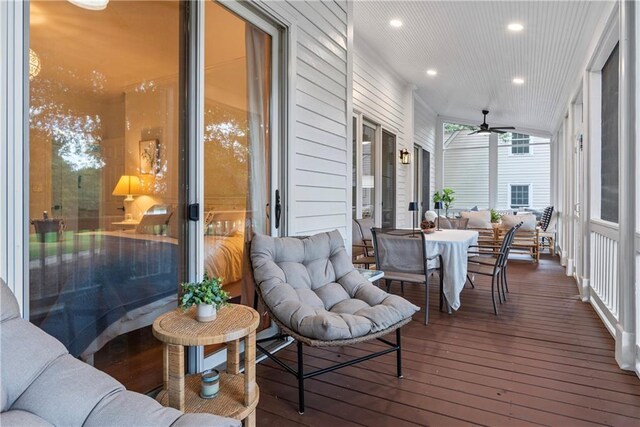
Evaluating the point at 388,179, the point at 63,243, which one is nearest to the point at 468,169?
the point at 388,179

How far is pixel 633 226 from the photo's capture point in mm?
Result: 2518

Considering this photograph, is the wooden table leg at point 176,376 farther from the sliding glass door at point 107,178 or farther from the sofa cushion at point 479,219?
the sofa cushion at point 479,219

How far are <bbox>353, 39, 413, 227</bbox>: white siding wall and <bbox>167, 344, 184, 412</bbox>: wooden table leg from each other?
4.54 m

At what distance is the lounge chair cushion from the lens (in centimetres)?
209

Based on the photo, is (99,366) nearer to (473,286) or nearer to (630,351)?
(630,351)

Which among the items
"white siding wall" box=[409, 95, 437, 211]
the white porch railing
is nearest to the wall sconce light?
"white siding wall" box=[409, 95, 437, 211]

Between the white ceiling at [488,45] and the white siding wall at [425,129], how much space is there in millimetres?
825

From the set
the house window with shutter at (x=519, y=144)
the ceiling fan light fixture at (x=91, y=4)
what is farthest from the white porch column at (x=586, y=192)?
the house window with shutter at (x=519, y=144)

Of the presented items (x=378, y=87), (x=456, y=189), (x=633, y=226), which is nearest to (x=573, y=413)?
(x=633, y=226)

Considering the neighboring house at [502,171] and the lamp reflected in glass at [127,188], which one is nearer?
Result: the lamp reflected in glass at [127,188]

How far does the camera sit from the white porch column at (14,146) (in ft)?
4.71

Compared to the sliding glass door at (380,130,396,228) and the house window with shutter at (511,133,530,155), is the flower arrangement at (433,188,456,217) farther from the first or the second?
the sliding glass door at (380,130,396,228)

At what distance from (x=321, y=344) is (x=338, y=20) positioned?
313 cm

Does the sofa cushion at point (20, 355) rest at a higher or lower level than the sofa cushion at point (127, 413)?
higher
